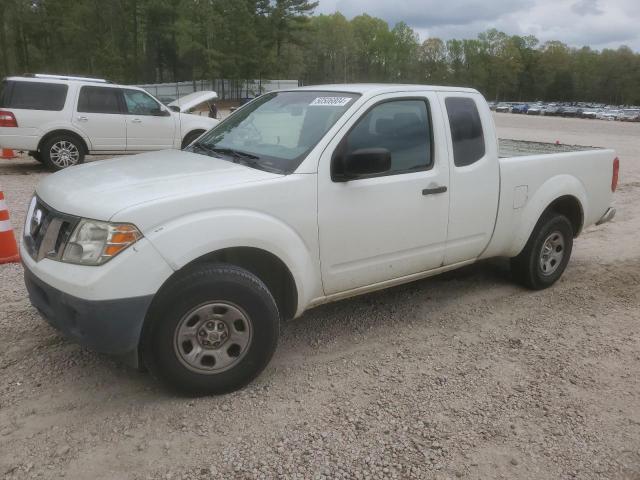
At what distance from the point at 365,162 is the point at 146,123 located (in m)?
9.76

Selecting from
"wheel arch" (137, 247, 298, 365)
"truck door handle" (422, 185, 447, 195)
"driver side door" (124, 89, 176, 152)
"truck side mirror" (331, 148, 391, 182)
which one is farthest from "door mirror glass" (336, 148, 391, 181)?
"driver side door" (124, 89, 176, 152)

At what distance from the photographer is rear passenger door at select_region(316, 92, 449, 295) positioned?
358cm

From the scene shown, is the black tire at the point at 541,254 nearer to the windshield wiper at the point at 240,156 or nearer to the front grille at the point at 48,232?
the windshield wiper at the point at 240,156

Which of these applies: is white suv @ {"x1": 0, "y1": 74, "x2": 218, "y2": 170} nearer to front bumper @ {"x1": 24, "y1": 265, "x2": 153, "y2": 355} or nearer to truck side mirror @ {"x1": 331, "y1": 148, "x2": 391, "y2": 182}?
truck side mirror @ {"x1": 331, "y1": 148, "x2": 391, "y2": 182}

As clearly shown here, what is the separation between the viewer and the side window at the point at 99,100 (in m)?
11.3

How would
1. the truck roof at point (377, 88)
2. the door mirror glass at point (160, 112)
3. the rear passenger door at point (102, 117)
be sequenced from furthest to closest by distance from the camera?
the door mirror glass at point (160, 112) → the rear passenger door at point (102, 117) → the truck roof at point (377, 88)

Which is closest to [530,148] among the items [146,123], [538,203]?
[538,203]

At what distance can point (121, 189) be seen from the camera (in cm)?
311

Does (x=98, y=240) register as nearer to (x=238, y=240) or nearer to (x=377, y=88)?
(x=238, y=240)

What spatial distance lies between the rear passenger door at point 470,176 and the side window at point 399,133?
0.73 ft

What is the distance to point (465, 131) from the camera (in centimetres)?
432

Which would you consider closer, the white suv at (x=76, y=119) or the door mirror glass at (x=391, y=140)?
the door mirror glass at (x=391, y=140)

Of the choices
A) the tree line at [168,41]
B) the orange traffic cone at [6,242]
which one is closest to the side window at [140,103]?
the orange traffic cone at [6,242]

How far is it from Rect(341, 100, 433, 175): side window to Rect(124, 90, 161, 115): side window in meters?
9.30
